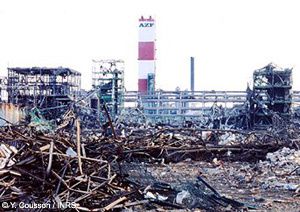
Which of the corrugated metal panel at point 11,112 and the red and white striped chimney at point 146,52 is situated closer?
the corrugated metal panel at point 11,112

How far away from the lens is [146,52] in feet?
162

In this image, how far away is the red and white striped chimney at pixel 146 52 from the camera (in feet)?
161

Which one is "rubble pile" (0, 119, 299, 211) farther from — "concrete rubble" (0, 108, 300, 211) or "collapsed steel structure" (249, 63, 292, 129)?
"collapsed steel structure" (249, 63, 292, 129)

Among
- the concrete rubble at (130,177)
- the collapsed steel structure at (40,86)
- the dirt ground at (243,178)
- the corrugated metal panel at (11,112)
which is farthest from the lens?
the collapsed steel structure at (40,86)

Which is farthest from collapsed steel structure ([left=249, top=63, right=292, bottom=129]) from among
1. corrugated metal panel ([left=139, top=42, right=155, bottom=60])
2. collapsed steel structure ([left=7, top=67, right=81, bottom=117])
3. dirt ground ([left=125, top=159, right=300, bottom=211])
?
corrugated metal panel ([left=139, top=42, right=155, bottom=60])

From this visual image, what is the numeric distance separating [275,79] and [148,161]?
17951 millimetres

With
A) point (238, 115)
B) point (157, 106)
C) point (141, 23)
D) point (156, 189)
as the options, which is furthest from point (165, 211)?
point (141, 23)

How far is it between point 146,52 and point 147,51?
0.51 ft

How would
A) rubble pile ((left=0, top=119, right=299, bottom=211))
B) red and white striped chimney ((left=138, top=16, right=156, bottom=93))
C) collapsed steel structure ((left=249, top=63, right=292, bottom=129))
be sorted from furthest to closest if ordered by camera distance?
red and white striped chimney ((left=138, top=16, right=156, bottom=93)) → collapsed steel structure ((left=249, top=63, right=292, bottom=129)) → rubble pile ((left=0, top=119, right=299, bottom=211))

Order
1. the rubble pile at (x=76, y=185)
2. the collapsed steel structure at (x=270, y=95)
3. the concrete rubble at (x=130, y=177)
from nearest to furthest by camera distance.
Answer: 1. the rubble pile at (x=76, y=185)
2. the concrete rubble at (x=130, y=177)
3. the collapsed steel structure at (x=270, y=95)

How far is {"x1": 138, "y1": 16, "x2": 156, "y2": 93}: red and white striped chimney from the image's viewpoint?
161ft

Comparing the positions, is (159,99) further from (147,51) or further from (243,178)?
(243,178)

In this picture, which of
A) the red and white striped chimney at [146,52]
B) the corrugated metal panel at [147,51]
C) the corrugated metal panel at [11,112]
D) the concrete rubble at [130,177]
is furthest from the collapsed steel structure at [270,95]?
the corrugated metal panel at [147,51]

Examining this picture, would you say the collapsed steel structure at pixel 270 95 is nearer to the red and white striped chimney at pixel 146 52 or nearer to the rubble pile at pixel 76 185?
the red and white striped chimney at pixel 146 52
